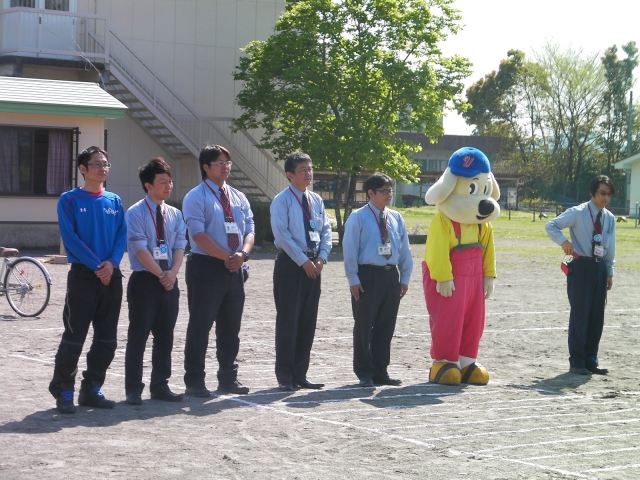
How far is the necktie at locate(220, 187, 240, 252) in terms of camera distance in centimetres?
799

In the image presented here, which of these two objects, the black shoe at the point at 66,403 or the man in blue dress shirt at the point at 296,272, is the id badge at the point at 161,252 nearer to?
the man in blue dress shirt at the point at 296,272

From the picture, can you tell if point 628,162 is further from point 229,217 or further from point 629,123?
point 229,217

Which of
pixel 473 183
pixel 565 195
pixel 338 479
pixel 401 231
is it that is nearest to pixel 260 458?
pixel 338 479

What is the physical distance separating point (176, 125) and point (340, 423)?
22.4m

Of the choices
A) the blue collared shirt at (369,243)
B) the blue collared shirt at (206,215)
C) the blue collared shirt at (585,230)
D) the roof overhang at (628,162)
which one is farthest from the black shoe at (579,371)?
the roof overhang at (628,162)

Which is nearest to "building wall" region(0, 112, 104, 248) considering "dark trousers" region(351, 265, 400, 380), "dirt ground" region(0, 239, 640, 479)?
"dirt ground" region(0, 239, 640, 479)

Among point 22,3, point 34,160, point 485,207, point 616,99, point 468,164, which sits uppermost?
point 616,99

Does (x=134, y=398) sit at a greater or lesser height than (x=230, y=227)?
lesser

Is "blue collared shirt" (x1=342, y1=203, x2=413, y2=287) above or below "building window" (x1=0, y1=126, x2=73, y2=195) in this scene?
below

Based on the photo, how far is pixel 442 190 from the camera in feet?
29.6

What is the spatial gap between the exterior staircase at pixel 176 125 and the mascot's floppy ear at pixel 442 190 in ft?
62.2

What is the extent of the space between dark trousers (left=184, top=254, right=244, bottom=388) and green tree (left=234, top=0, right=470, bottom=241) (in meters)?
19.6

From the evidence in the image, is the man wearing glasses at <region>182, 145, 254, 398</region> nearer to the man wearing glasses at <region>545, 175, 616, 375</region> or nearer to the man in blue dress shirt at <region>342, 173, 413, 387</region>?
the man in blue dress shirt at <region>342, 173, 413, 387</region>

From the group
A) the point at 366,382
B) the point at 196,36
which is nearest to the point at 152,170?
the point at 366,382
